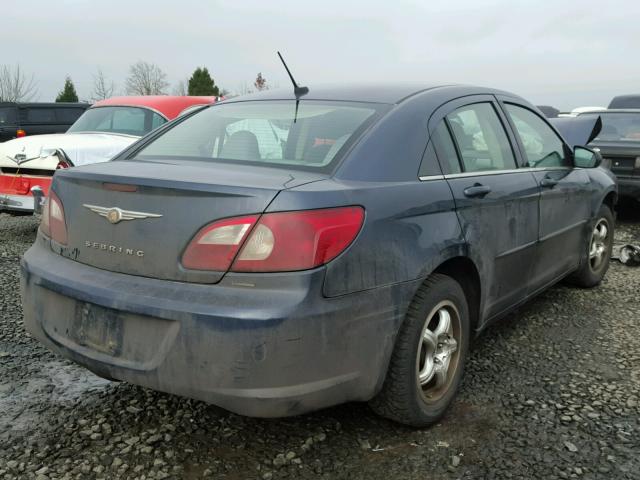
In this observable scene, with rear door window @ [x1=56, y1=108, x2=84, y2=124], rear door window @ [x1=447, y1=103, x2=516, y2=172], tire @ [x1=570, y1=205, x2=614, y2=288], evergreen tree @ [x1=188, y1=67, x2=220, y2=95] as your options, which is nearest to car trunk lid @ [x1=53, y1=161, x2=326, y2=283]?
rear door window @ [x1=447, y1=103, x2=516, y2=172]

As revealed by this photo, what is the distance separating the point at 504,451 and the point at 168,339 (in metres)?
1.45

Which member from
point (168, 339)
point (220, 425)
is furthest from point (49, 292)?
point (220, 425)

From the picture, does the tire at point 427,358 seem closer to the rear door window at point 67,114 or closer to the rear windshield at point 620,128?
the rear windshield at point 620,128

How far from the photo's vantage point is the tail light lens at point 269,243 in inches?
84.2

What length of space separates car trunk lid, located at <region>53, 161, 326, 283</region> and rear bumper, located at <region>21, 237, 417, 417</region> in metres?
0.07

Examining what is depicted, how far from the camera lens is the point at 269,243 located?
7.04 feet

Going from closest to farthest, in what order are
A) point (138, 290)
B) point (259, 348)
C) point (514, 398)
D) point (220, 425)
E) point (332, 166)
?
point (259, 348), point (138, 290), point (332, 166), point (220, 425), point (514, 398)

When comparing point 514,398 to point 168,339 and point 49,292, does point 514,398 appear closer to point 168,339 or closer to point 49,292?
point 168,339

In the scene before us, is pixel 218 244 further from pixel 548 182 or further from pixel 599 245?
pixel 599 245

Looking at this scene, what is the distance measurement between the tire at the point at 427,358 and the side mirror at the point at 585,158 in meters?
1.94

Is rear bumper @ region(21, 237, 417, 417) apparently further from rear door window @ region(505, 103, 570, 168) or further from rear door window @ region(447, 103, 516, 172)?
rear door window @ region(505, 103, 570, 168)

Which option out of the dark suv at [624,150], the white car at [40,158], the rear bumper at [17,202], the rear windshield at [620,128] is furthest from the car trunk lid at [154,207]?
the rear windshield at [620,128]

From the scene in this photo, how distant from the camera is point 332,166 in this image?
2494 millimetres

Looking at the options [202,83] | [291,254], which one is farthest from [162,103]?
[202,83]
